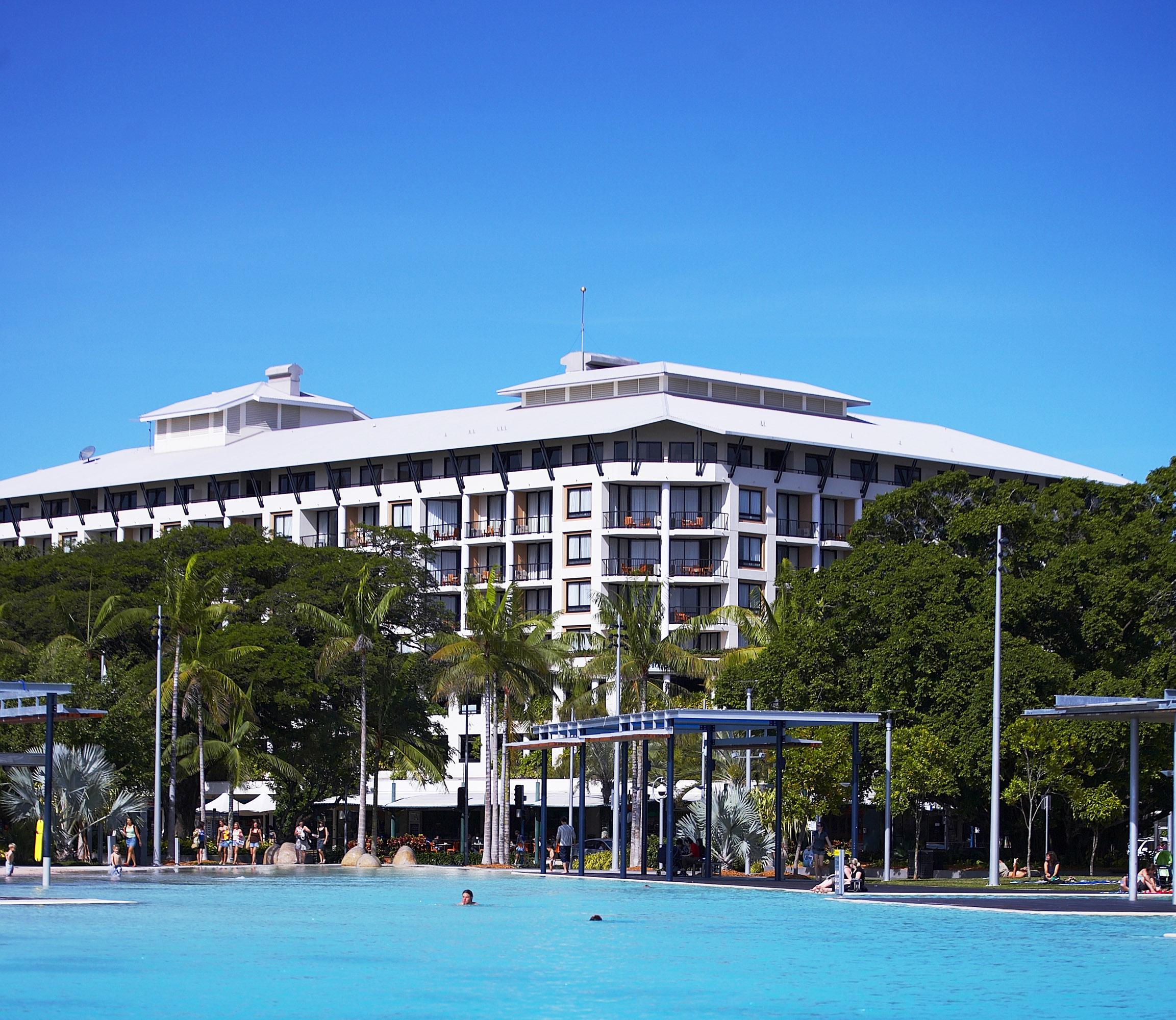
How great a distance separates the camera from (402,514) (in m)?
104

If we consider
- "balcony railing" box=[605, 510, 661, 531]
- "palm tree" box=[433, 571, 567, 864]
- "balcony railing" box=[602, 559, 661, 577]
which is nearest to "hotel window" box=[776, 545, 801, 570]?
"balcony railing" box=[602, 559, 661, 577]

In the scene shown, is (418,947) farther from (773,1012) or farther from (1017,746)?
(1017,746)

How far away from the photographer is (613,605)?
2778 inches

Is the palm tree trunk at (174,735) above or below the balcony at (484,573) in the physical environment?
below

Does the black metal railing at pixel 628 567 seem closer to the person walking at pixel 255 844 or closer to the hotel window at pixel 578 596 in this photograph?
the hotel window at pixel 578 596

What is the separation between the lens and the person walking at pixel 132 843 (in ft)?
198

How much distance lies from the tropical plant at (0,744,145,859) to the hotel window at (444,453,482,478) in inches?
1551

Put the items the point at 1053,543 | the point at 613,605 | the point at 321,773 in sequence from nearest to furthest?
1. the point at 1053,543
2. the point at 613,605
3. the point at 321,773

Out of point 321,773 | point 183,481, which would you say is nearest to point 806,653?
point 321,773

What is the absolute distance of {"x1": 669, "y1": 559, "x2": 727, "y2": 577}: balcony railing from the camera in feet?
312

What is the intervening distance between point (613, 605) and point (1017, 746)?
18.2 metres

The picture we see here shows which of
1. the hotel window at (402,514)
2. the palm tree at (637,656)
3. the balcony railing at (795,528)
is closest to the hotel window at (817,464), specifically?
the balcony railing at (795,528)

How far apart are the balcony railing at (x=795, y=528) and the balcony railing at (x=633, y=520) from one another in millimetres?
6795

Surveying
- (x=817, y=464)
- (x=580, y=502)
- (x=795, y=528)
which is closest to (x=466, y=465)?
(x=580, y=502)
